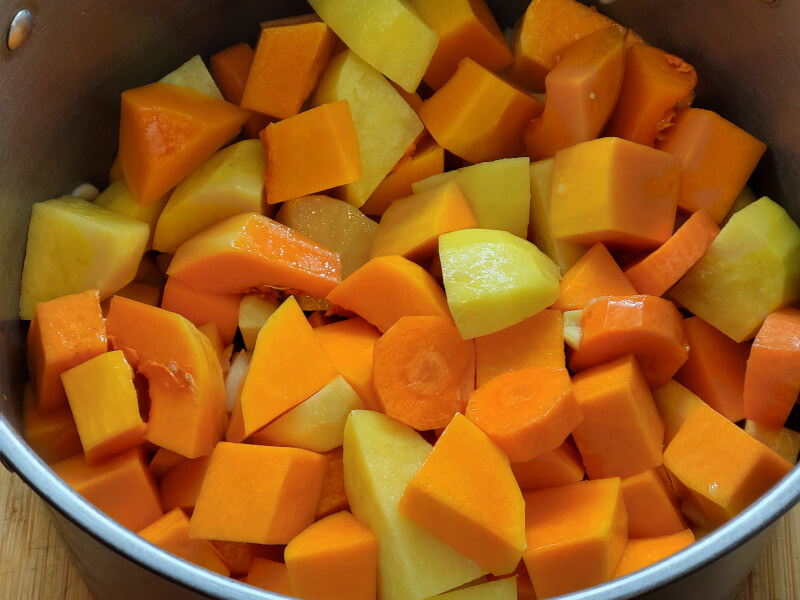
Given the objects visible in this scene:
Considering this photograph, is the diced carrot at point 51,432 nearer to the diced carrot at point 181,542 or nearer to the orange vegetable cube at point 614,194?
the diced carrot at point 181,542

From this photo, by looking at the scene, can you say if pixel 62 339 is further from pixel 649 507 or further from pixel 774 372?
pixel 774 372

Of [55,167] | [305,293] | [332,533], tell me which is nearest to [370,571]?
[332,533]

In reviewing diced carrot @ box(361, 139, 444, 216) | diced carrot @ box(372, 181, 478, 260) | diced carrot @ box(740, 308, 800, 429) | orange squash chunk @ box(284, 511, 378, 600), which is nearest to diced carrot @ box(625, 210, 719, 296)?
diced carrot @ box(740, 308, 800, 429)

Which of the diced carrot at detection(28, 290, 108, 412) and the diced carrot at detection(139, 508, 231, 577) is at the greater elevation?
the diced carrot at detection(28, 290, 108, 412)

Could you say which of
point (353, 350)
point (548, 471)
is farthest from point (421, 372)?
point (548, 471)

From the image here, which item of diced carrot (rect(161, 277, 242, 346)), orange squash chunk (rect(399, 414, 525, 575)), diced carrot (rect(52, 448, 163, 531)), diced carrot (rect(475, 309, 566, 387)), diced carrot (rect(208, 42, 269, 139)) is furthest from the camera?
diced carrot (rect(208, 42, 269, 139))

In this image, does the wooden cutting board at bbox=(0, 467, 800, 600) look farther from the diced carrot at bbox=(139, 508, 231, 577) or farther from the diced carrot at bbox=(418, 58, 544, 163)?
the diced carrot at bbox=(418, 58, 544, 163)

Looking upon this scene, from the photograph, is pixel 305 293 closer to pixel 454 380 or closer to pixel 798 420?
pixel 454 380
